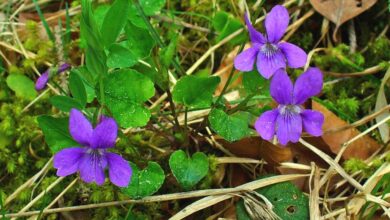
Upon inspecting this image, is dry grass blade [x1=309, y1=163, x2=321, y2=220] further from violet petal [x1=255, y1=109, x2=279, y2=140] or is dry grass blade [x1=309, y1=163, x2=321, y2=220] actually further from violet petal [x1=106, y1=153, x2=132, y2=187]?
violet petal [x1=106, y1=153, x2=132, y2=187]

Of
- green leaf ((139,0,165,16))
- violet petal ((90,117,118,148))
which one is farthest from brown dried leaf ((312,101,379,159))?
violet petal ((90,117,118,148))

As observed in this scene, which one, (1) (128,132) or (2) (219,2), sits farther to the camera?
(2) (219,2)

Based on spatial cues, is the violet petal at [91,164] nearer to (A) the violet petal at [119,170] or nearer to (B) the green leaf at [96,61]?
(A) the violet petal at [119,170]

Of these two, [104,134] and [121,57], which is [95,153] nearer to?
[104,134]

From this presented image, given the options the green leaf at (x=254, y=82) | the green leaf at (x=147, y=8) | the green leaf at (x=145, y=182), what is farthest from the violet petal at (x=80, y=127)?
the green leaf at (x=147, y=8)

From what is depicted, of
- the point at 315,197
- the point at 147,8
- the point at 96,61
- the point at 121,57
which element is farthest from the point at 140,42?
the point at 315,197

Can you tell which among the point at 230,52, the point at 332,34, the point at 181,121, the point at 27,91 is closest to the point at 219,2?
the point at 230,52

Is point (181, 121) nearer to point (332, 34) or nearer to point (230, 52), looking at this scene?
point (230, 52)
